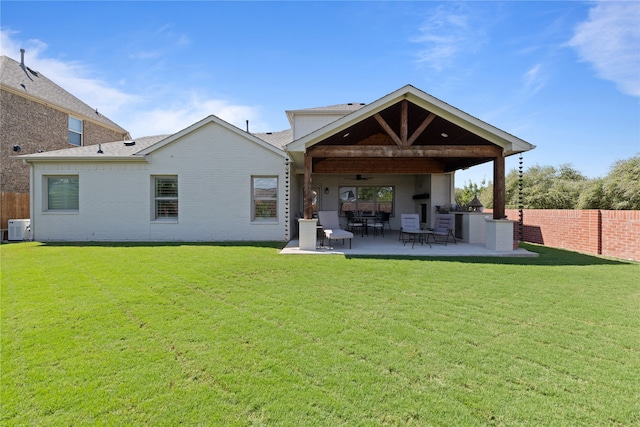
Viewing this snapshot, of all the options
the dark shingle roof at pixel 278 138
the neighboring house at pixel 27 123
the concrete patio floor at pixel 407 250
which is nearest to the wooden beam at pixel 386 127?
the concrete patio floor at pixel 407 250

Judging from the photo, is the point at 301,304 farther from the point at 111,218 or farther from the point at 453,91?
the point at 453,91

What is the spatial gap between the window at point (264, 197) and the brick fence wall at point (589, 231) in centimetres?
950

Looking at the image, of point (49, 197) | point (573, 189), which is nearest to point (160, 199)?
point (49, 197)

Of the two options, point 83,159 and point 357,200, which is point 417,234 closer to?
point 357,200

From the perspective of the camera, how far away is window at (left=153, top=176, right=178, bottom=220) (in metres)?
11.9

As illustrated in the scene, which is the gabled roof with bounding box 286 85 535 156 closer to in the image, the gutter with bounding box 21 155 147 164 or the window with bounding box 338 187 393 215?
the gutter with bounding box 21 155 147 164

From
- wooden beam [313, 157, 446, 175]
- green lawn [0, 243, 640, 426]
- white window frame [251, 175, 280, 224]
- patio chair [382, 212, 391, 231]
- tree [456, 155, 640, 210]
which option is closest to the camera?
green lawn [0, 243, 640, 426]

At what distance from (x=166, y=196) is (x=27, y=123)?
401 inches

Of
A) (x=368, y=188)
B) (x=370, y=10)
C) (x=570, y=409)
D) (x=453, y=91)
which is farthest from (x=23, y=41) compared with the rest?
(x=570, y=409)

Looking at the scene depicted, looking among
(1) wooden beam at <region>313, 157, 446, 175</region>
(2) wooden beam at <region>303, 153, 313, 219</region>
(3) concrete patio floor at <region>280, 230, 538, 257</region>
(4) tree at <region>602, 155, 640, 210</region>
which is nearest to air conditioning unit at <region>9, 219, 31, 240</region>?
(3) concrete patio floor at <region>280, 230, 538, 257</region>

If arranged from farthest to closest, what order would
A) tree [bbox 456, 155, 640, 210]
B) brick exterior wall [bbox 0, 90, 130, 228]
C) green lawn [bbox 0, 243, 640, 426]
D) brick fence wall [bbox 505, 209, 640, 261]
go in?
tree [bbox 456, 155, 640, 210], brick exterior wall [bbox 0, 90, 130, 228], brick fence wall [bbox 505, 209, 640, 261], green lawn [bbox 0, 243, 640, 426]

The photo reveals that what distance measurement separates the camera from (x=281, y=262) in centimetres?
763

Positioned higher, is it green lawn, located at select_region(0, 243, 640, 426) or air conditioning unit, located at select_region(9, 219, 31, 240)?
air conditioning unit, located at select_region(9, 219, 31, 240)

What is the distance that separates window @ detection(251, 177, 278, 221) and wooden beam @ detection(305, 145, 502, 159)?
10.0 feet
